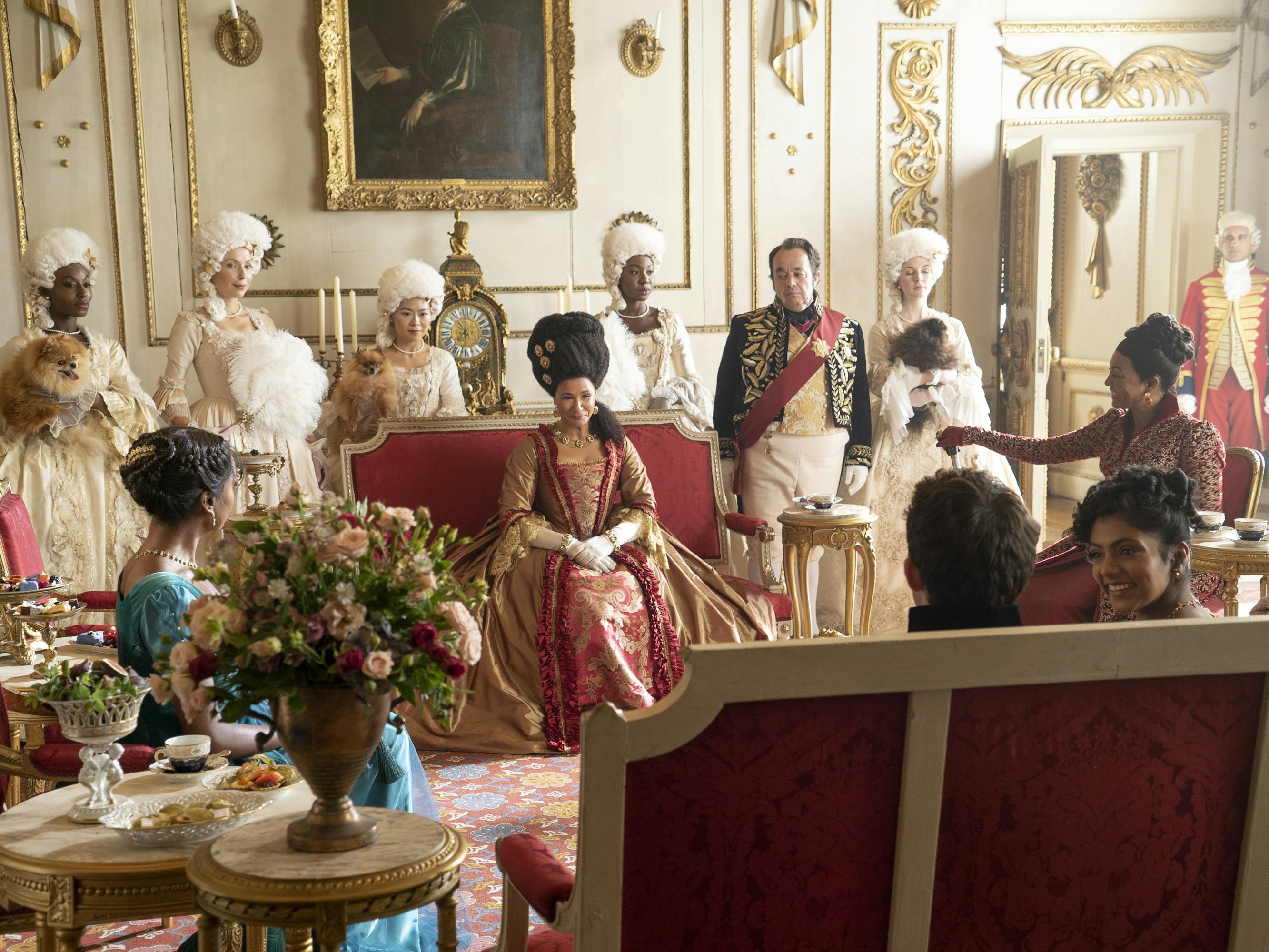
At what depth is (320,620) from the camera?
1.60 metres

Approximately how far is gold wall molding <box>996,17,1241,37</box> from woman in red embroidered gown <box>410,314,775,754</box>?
419cm

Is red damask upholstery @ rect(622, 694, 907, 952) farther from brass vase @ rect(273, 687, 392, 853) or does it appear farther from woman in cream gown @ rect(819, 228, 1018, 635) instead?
woman in cream gown @ rect(819, 228, 1018, 635)

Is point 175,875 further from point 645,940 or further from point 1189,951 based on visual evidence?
point 1189,951

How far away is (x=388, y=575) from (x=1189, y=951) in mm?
1142

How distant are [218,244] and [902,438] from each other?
3183mm

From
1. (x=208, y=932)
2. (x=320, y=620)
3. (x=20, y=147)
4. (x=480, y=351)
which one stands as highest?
(x=20, y=147)

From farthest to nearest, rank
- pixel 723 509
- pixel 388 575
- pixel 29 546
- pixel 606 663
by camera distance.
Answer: pixel 723 509
pixel 606 663
pixel 29 546
pixel 388 575

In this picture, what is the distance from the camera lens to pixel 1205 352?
715cm

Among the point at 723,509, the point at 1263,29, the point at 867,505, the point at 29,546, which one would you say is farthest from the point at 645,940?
the point at 1263,29

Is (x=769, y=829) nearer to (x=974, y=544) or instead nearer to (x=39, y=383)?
(x=974, y=544)

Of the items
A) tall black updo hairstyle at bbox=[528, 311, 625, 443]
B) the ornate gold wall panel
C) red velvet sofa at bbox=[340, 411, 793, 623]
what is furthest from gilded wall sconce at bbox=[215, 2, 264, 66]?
the ornate gold wall panel

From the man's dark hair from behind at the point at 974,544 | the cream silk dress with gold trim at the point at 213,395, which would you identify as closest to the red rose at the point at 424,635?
the man's dark hair from behind at the point at 974,544

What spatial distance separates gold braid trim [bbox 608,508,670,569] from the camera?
4168mm

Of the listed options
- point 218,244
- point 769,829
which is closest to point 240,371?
point 218,244
